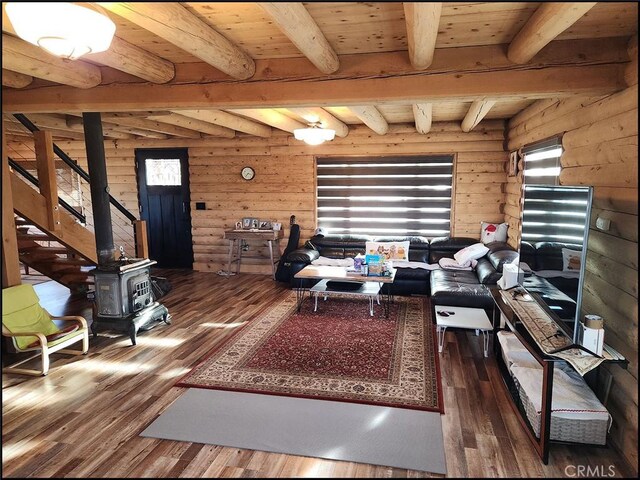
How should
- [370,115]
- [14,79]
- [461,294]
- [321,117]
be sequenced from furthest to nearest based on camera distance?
[321,117] < [370,115] < [461,294] < [14,79]

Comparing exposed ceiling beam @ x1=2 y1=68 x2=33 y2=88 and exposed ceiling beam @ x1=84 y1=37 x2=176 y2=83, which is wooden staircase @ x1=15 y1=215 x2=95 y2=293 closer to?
exposed ceiling beam @ x1=2 y1=68 x2=33 y2=88

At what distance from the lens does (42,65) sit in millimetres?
2727

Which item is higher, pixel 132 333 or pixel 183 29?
pixel 183 29

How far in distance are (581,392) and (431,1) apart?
2.37 meters

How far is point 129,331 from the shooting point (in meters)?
3.86

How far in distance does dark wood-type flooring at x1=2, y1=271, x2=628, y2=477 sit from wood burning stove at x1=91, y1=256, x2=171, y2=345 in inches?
6.7

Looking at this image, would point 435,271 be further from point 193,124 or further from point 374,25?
point 193,124

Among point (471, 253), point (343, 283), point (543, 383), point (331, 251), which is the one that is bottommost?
point (343, 283)

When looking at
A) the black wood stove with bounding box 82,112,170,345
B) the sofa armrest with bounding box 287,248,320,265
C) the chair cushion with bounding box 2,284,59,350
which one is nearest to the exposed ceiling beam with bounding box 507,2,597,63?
the black wood stove with bounding box 82,112,170,345

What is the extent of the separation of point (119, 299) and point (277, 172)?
356 cm

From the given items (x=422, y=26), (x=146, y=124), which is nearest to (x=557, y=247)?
(x=422, y=26)

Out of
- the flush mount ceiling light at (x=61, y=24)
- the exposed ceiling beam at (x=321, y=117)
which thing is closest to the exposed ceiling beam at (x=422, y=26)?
the flush mount ceiling light at (x=61, y=24)

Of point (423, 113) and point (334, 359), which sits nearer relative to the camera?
point (334, 359)

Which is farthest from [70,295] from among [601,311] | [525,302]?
[601,311]
